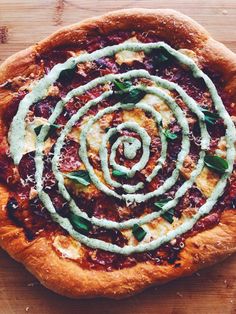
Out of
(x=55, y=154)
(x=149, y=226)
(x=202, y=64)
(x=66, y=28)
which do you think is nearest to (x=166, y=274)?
(x=149, y=226)

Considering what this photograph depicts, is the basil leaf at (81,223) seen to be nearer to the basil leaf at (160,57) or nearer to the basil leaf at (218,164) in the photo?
the basil leaf at (218,164)

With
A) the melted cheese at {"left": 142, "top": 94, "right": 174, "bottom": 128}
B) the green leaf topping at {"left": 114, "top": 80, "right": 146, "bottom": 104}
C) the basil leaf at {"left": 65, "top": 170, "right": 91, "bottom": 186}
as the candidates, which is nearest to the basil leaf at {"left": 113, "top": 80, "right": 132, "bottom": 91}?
the green leaf topping at {"left": 114, "top": 80, "right": 146, "bottom": 104}

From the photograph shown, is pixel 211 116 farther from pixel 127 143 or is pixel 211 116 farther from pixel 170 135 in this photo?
pixel 127 143

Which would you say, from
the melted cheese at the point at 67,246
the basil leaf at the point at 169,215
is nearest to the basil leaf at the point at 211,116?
the basil leaf at the point at 169,215

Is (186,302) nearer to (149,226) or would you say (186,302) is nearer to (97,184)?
(149,226)

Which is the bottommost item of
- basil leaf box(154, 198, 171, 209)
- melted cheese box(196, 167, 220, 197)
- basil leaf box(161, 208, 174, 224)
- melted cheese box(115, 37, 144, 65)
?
basil leaf box(161, 208, 174, 224)

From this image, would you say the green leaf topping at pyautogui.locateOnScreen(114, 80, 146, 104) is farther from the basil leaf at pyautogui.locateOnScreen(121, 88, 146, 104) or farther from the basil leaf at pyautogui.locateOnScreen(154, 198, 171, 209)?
the basil leaf at pyautogui.locateOnScreen(154, 198, 171, 209)
